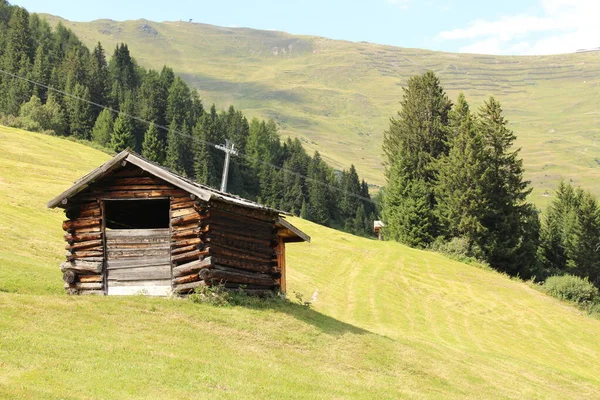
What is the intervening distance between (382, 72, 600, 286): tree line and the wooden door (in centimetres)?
4911

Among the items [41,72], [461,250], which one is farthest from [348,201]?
[461,250]

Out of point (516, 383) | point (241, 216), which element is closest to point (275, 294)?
point (241, 216)

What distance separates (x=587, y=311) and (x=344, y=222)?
88.4m

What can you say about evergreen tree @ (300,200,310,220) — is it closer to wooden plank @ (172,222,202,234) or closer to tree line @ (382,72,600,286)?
tree line @ (382,72,600,286)

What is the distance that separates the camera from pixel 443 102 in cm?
8481

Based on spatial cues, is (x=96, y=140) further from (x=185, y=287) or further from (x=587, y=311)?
(x=185, y=287)

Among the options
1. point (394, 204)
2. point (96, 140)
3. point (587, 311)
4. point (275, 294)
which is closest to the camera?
point (275, 294)

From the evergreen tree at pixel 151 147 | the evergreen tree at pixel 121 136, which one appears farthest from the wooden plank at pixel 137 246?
the evergreen tree at pixel 151 147

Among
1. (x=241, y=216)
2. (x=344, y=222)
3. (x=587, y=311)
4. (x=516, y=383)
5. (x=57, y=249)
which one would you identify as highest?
(x=241, y=216)

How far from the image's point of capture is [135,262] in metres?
24.3

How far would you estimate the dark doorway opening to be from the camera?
28.5 metres

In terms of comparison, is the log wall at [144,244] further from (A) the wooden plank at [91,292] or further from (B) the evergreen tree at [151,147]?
(B) the evergreen tree at [151,147]

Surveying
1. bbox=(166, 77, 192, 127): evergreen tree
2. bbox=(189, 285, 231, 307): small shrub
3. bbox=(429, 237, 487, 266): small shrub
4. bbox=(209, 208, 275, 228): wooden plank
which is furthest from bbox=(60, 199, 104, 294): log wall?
bbox=(166, 77, 192, 127): evergreen tree

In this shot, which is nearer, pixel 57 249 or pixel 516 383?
pixel 516 383
